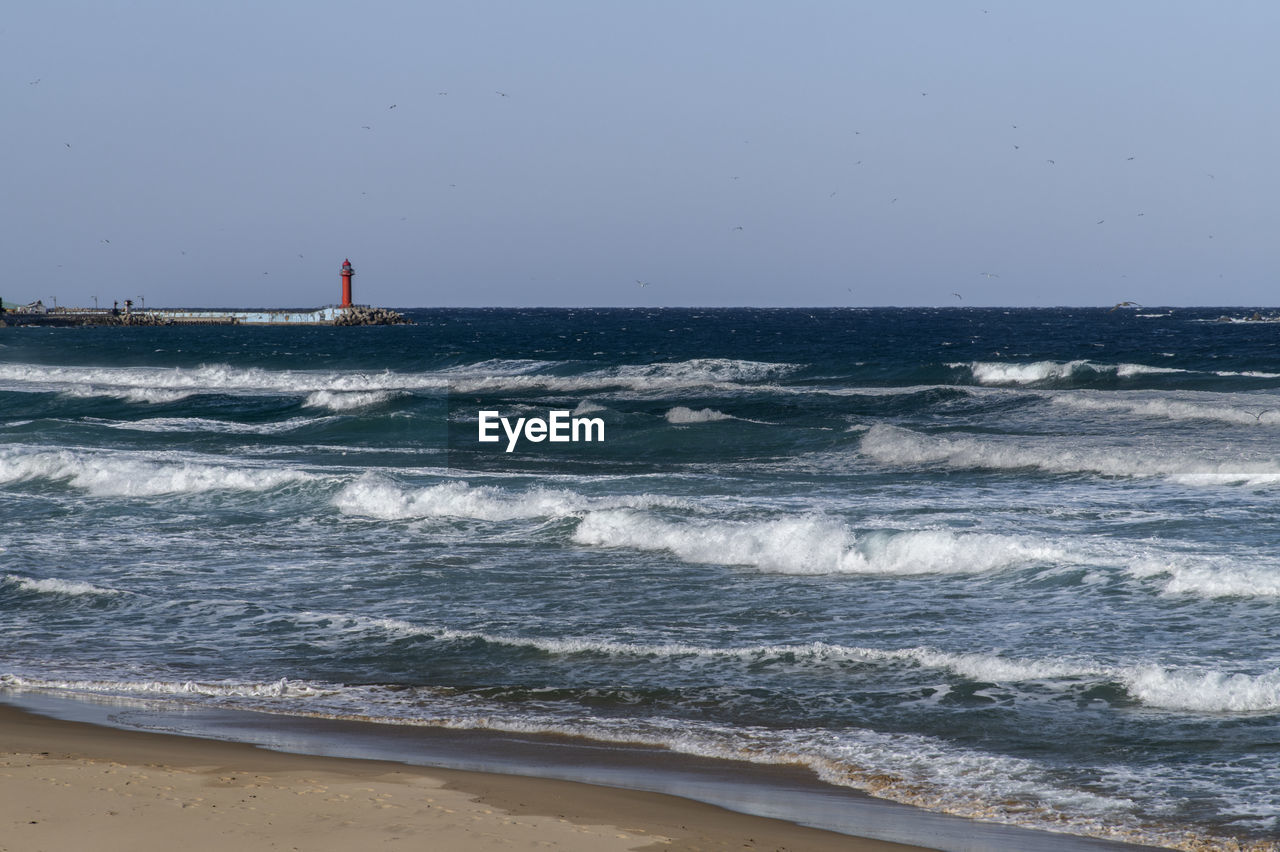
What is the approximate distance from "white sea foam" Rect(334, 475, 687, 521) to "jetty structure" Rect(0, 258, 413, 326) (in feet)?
305

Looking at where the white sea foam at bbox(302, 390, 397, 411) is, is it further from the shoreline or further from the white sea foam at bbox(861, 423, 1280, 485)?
the shoreline

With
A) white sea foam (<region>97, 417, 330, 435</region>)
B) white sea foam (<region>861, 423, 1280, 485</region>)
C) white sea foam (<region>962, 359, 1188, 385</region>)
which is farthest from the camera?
white sea foam (<region>962, 359, 1188, 385</region>)

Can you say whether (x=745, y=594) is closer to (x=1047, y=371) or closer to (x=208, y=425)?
(x=208, y=425)

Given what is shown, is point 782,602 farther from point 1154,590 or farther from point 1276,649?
point 1276,649

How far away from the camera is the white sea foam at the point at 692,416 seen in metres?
27.4

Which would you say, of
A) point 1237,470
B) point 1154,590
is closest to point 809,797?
point 1154,590

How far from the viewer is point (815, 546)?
490 inches

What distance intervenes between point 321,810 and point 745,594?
6.15 m

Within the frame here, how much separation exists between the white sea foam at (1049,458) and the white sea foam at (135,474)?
1093 cm

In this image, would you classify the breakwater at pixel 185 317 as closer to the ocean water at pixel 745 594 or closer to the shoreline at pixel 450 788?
the ocean water at pixel 745 594

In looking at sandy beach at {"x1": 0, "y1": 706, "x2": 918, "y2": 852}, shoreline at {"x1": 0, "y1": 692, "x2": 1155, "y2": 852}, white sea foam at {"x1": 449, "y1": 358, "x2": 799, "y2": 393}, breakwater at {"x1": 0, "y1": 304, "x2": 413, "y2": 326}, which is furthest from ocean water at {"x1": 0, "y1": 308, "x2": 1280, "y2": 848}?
breakwater at {"x1": 0, "y1": 304, "x2": 413, "y2": 326}

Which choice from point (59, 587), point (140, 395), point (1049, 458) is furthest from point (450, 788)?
point (140, 395)

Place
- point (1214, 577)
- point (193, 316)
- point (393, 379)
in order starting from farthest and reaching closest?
point (193, 316) → point (393, 379) → point (1214, 577)

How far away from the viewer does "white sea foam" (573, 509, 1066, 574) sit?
11.8 meters
